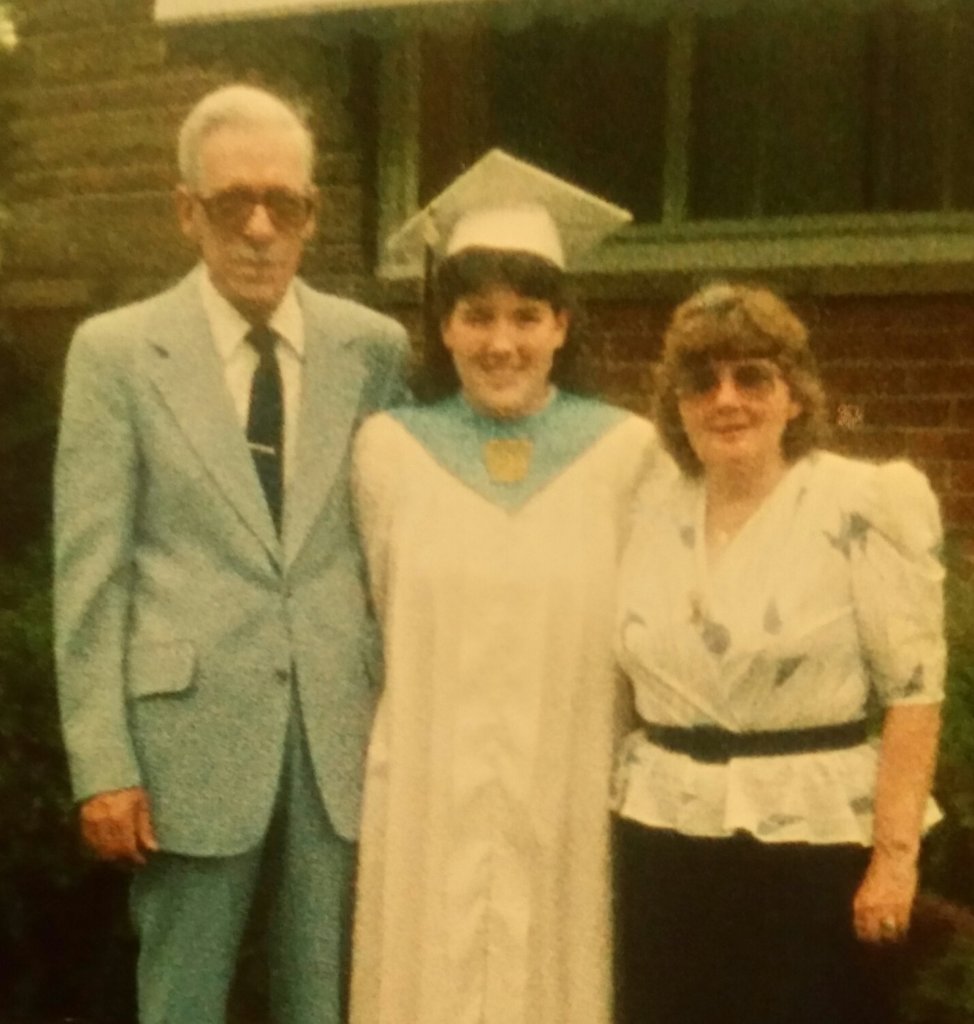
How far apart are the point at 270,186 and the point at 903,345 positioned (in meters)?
2.82

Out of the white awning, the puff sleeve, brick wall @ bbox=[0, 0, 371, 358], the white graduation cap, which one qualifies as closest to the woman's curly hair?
the puff sleeve

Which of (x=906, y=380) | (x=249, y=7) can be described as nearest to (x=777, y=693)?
(x=249, y=7)

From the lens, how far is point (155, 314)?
2.97m

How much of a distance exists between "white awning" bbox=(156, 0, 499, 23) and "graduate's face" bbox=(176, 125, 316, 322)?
131 centimetres

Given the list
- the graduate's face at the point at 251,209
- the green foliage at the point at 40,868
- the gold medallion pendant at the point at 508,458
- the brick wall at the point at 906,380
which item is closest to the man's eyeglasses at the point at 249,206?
the graduate's face at the point at 251,209

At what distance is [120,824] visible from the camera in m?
2.90

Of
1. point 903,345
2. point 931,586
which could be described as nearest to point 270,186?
point 931,586

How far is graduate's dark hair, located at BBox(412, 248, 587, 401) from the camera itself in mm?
2947

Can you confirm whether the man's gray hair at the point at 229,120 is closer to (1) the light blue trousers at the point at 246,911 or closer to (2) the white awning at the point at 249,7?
(1) the light blue trousers at the point at 246,911

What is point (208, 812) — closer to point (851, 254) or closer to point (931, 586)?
point (931, 586)

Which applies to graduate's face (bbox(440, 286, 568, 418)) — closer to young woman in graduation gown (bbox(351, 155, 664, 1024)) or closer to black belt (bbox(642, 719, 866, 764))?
young woman in graduation gown (bbox(351, 155, 664, 1024))

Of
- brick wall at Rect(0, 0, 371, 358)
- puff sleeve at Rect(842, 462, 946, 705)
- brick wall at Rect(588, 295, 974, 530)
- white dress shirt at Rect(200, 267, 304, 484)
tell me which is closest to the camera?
puff sleeve at Rect(842, 462, 946, 705)

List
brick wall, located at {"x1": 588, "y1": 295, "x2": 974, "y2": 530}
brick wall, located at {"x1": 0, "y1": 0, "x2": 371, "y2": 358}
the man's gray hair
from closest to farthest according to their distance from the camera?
1. the man's gray hair
2. brick wall, located at {"x1": 588, "y1": 295, "x2": 974, "y2": 530}
3. brick wall, located at {"x1": 0, "y1": 0, "x2": 371, "y2": 358}

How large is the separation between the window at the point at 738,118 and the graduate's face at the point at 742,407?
8.67 feet
